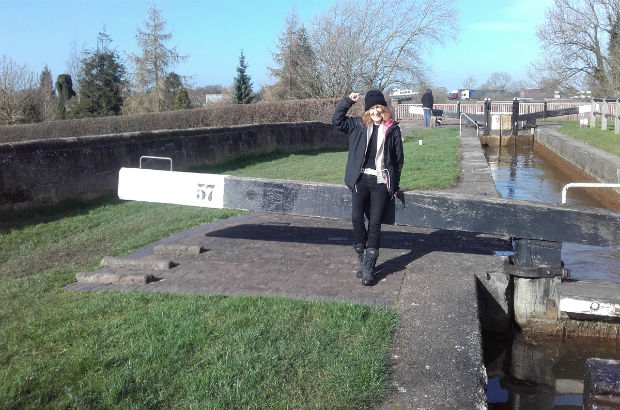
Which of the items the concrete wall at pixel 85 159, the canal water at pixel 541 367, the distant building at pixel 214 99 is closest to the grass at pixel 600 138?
Answer: the concrete wall at pixel 85 159

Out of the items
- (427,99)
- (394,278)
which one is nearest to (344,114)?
(394,278)

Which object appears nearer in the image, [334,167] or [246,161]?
[334,167]

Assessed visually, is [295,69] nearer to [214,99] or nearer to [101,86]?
[101,86]

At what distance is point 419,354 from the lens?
12.5ft

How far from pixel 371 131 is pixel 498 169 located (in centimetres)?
1419

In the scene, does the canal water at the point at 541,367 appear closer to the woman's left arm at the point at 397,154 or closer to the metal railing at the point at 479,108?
the woman's left arm at the point at 397,154

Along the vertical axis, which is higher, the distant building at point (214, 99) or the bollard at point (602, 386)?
the distant building at point (214, 99)

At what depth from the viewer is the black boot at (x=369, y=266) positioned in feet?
17.1

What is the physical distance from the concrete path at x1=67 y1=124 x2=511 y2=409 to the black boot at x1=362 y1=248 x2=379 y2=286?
0.22 feet

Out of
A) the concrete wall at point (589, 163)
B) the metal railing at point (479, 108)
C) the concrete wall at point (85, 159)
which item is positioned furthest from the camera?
the metal railing at point (479, 108)

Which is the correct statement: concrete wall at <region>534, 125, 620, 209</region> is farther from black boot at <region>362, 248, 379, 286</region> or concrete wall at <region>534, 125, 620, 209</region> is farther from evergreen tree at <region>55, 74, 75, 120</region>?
evergreen tree at <region>55, 74, 75, 120</region>

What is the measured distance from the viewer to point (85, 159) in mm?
10641

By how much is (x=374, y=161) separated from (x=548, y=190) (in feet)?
32.2

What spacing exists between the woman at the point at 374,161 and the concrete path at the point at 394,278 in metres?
0.51
